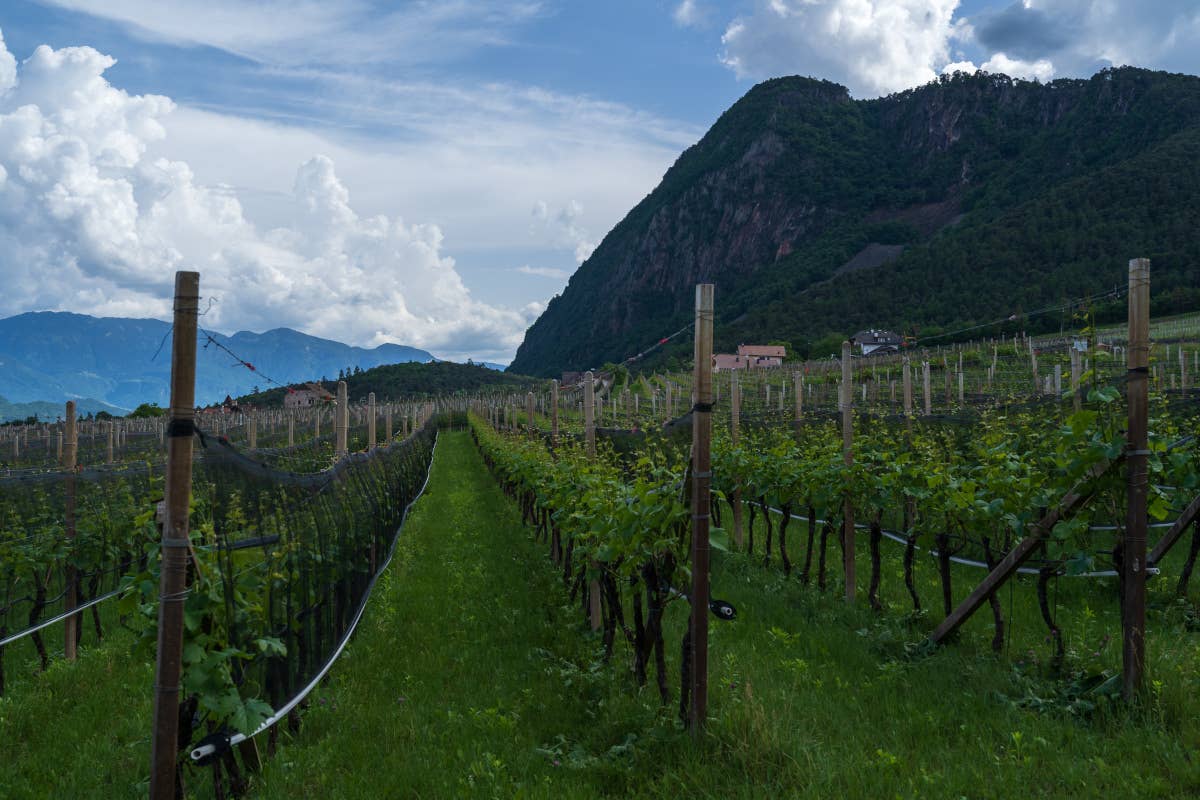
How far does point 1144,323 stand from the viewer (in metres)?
A: 4.48

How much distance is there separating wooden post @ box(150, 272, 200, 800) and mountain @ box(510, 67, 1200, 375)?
140ft

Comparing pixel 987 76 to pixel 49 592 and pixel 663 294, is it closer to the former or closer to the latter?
pixel 663 294

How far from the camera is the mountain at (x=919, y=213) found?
72.4m

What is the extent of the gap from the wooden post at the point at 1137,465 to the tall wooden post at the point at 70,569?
7.72 metres

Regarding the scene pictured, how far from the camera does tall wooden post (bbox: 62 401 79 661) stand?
256 inches

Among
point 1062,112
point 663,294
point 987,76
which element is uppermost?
point 987,76

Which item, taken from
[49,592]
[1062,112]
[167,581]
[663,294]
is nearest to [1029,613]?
[167,581]

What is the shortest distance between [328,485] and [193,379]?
3.60 metres

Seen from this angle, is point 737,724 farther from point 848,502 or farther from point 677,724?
point 848,502

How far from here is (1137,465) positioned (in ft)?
14.6

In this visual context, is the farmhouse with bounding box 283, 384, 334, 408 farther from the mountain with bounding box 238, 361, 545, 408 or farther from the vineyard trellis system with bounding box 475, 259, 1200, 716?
the mountain with bounding box 238, 361, 545, 408

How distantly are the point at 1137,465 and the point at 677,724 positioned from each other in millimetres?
3019

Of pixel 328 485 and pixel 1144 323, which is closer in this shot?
pixel 1144 323

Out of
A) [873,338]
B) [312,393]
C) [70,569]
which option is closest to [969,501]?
[312,393]
